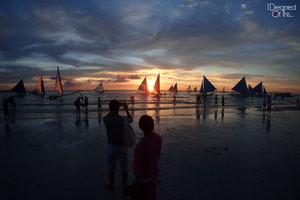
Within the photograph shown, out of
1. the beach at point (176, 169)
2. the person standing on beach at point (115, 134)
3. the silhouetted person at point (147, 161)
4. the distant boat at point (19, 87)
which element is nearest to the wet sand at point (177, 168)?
the beach at point (176, 169)

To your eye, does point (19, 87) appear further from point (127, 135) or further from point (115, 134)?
point (127, 135)

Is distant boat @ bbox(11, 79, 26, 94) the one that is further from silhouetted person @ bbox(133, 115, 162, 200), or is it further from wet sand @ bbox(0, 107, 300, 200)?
silhouetted person @ bbox(133, 115, 162, 200)

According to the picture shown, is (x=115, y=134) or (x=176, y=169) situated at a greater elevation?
(x=115, y=134)

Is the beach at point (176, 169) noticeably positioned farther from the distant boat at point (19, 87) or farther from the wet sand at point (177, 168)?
the distant boat at point (19, 87)

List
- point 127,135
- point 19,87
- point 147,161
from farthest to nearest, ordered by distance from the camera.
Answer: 1. point 19,87
2. point 127,135
3. point 147,161

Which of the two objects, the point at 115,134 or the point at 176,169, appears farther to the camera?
the point at 176,169

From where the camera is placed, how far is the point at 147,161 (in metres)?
2.48

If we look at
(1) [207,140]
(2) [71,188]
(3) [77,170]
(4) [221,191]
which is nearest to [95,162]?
(3) [77,170]

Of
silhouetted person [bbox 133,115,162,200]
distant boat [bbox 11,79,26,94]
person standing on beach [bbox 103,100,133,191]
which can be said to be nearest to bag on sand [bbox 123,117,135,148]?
A: person standing on beach [bbox 103,100,133,191]

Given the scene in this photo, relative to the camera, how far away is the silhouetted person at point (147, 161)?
246 cm

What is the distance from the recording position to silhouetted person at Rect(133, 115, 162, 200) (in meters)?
2.46

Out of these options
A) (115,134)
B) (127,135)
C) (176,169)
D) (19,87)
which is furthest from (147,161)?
(19,87)

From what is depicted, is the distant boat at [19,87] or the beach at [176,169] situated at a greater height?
the distant boat at [19,87]

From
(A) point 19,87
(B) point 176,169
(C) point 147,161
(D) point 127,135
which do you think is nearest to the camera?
(C) point 147,161
